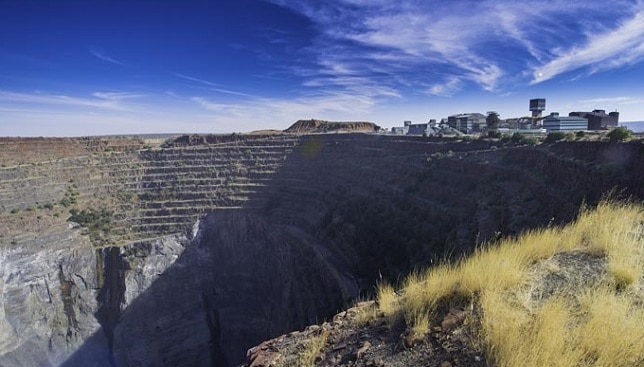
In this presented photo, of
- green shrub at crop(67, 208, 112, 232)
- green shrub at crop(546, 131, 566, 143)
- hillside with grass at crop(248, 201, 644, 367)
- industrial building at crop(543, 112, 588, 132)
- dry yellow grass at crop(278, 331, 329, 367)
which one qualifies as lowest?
green shrub at crop(67, 208, 112, 232)

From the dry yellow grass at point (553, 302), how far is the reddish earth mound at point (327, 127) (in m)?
47.4

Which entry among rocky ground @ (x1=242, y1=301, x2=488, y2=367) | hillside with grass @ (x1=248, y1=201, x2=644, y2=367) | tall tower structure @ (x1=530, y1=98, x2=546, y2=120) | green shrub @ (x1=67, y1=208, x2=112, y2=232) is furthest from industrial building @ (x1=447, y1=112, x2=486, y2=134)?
rocky ground @ (x1=242, y1=301, x2=488, y2=367)

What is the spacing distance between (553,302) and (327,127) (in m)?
52.1

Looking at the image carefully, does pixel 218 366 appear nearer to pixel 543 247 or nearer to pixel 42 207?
pixel 42 207

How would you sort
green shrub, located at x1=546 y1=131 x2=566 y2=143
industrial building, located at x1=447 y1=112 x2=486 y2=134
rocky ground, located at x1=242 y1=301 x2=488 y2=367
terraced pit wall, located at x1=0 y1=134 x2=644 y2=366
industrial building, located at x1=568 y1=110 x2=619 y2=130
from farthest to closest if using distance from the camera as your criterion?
industrial building, located at x1=447 y1=112 x2=486 y2=134, industrial building, located at x1=568 y1=110 x2=619 y2=130, green shrub, located at x1=546 y1=131 x2=566 y2=143, terraced pit wall, located at x1=0 y1=134 x2=644 y2=366, rocky ground, located at x1=242 y1=301 x2=488 y2=367

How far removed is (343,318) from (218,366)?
28.2 m

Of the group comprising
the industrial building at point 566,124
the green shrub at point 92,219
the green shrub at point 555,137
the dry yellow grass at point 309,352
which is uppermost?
the industrial building at point 566,124

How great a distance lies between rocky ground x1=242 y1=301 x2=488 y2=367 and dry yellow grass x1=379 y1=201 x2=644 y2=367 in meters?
0.17

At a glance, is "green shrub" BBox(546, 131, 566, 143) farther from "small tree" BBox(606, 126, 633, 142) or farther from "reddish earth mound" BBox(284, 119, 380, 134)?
"reddish earth mound" BBox(284, 119, 380, 134)

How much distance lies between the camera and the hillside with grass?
304 cm

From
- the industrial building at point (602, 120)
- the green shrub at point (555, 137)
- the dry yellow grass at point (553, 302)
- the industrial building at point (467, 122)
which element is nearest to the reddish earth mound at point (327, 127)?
the industrial building at point (467, 122)

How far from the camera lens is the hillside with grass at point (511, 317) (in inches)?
120

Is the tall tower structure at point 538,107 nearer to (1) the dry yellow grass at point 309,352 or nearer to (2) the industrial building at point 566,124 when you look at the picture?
(2) the industrial building at point 566,124

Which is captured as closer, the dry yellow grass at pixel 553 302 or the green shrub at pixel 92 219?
the dry yellow grass at pixel 553 302
